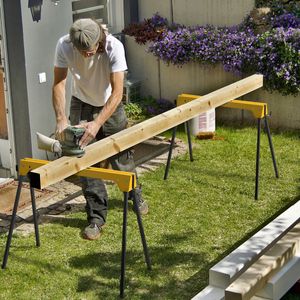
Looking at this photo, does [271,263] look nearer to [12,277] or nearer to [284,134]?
[12,277]

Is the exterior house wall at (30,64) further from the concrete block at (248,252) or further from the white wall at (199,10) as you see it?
the concrete block at (248,252)

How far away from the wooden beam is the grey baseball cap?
2.54ft

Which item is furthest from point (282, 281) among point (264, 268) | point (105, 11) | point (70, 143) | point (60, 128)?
point (105, 11)

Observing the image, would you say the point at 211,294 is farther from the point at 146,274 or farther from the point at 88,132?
the point at 88,132

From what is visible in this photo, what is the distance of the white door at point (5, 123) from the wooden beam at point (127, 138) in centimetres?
233

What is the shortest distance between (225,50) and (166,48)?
87 centimetres

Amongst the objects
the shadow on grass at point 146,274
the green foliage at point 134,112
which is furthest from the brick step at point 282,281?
the green foliage at point 134,112

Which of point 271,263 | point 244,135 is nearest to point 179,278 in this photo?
point 271,263

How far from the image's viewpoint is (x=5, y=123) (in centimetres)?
870

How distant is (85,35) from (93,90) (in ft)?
2.67

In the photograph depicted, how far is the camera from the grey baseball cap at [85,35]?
20.5ft

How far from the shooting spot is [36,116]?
861cm

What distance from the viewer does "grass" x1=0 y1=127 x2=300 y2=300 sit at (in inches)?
242

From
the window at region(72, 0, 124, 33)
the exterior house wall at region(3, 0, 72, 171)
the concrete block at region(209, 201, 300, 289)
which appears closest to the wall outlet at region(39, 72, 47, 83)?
the exterior house wall at region(3, 0, 72, 171)
